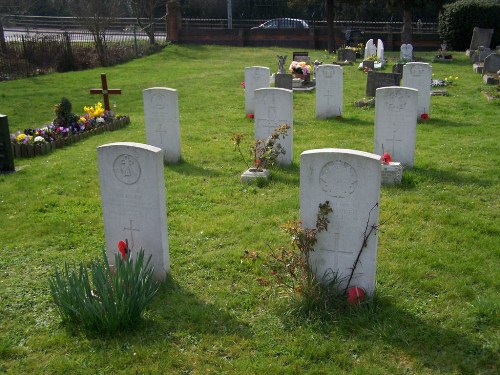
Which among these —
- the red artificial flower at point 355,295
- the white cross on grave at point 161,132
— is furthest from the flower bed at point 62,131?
the red artificial flower at point 355,295

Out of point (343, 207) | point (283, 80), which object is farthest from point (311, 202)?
point (283, 80)

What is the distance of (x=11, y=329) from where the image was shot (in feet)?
16.7

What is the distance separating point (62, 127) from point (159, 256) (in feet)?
25.3

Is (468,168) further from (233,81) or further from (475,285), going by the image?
(233,81)

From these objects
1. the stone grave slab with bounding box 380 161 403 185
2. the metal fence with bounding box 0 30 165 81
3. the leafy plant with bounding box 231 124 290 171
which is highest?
the metal fence with bounding box 0 30 165 81

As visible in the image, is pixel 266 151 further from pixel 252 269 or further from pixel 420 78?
pixel 420 78

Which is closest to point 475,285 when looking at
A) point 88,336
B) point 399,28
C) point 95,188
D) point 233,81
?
point 88,336

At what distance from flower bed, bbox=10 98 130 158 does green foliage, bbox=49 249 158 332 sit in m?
7.10

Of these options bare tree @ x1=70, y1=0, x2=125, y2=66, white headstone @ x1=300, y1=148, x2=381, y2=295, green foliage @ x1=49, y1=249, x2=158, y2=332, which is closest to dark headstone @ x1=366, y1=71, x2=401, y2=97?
white headstone @ x1=300, y1=148, x2=381, y2=295

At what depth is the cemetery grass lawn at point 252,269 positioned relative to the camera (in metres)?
4.58

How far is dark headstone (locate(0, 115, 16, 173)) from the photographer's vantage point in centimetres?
979

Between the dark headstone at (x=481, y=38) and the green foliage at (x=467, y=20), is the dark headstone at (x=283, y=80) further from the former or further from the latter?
the green foliage at (x=467, y=20)

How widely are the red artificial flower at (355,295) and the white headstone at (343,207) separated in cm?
10

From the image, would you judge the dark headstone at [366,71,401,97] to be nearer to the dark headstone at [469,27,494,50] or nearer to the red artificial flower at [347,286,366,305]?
the red artificial flower at [347,286,366,305]
